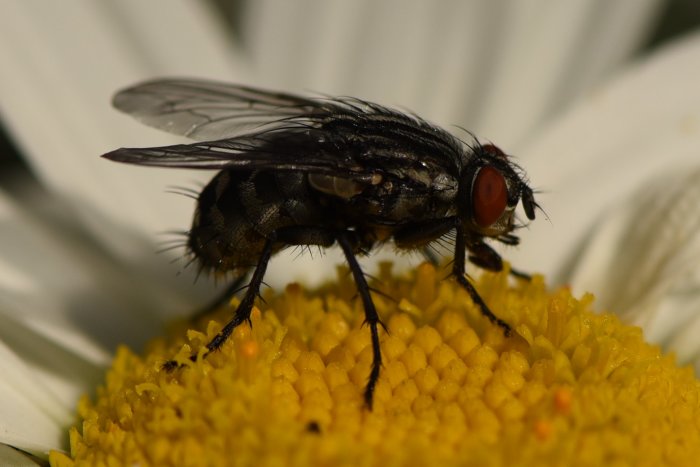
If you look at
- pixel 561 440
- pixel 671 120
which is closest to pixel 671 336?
pixel 671 120

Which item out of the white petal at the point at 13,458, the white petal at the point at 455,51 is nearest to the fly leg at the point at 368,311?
the white petal at the point at 13,458

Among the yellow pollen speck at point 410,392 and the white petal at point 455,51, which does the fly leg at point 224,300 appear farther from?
the white petal at point 455,51

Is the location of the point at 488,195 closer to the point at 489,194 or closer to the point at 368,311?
the point at 489,194

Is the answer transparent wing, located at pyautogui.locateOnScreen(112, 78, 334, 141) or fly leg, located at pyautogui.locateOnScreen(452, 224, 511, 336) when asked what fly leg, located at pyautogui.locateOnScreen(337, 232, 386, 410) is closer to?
fly leg, located at pyautogui.locateOnScreen(452, 224, 511, 336)

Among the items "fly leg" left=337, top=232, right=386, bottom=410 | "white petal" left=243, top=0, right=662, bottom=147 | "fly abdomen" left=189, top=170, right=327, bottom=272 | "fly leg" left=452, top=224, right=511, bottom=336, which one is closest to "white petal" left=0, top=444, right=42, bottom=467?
"fly abdomen" left=189, top=170, right=327, bottom=272

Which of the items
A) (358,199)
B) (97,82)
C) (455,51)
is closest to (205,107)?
(358,199)
